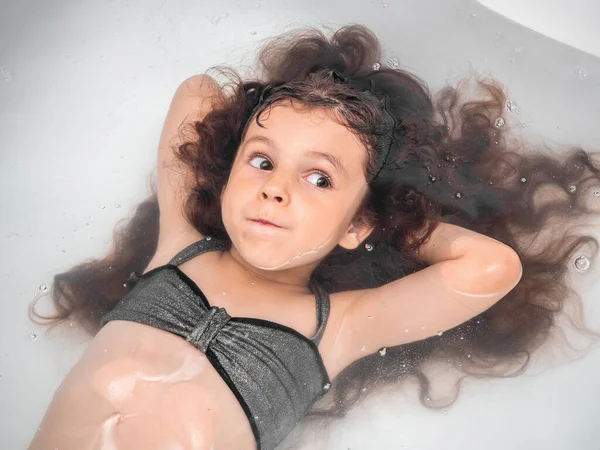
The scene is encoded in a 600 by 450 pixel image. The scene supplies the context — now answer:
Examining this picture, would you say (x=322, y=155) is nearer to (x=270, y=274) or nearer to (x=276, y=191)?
(x=276, y=191)

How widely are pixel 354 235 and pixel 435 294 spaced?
0.43ft

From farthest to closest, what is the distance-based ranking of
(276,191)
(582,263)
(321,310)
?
1. (582,263)
2. (321,310)
3. (276,191)

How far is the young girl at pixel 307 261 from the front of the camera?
0.82 m

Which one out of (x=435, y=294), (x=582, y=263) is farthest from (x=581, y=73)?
(x=435, y=294)

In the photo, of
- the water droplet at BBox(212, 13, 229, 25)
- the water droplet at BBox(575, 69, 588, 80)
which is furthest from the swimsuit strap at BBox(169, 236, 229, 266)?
the water droplet at BBox(575, 69, 588, 80)

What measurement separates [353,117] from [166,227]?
315mm

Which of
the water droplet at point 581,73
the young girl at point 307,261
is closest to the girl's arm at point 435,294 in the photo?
the young girl at point 307,261

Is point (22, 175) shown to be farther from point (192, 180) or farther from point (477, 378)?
point (477, 378)

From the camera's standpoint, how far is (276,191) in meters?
0.80

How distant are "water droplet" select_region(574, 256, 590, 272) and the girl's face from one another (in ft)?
1.42

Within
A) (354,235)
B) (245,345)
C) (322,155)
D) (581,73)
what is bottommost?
(245,345)

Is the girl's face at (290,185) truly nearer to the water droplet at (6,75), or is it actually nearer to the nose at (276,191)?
the nose at (276,191)

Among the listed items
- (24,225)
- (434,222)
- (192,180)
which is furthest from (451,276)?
(24,225)

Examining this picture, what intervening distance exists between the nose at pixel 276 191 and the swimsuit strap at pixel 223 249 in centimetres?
16
